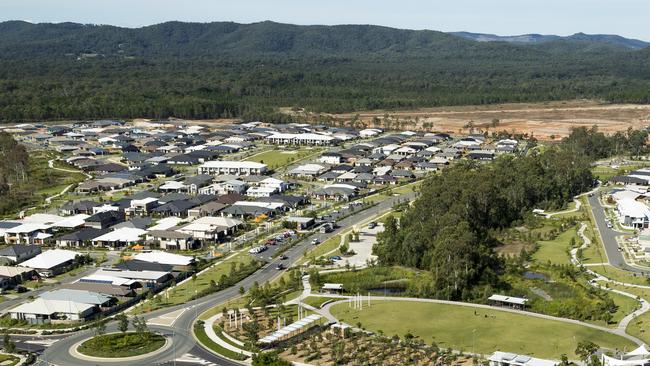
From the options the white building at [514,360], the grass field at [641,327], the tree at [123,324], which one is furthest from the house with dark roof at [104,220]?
the grass field at [641,327]

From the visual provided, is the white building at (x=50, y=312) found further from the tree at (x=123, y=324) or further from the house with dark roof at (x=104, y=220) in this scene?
the house with dark roof at (x=104, y=220)

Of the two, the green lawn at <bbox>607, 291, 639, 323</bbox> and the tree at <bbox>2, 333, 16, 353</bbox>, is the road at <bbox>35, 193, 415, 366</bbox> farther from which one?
the green lawn at <bbox>607, 291, 639, 323</bbox>

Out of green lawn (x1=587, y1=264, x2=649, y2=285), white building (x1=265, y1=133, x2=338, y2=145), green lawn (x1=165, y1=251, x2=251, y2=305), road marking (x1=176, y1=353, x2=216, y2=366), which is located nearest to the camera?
road marking (x1=176, y1=353, x2=216, y2=366)

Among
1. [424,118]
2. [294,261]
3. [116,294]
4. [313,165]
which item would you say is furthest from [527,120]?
[116,294]

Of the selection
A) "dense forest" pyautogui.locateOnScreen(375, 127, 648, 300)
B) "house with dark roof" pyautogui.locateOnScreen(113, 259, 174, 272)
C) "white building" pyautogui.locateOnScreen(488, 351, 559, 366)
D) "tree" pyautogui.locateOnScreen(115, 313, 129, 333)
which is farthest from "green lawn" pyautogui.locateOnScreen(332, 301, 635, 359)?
"house with dark roof" pyautogui.locateOnScreen(113, 259, 174, 272)

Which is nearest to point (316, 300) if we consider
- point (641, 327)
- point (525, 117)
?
point (641, 327)

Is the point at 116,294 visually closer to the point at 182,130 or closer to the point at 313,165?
the point at 313,165
